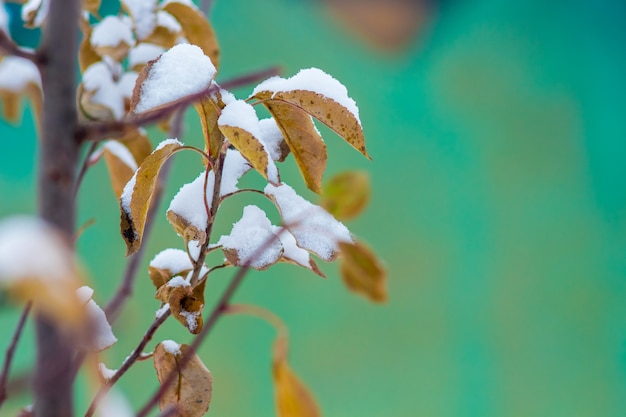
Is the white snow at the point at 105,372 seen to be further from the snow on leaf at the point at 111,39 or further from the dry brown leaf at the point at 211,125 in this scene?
the snow on leaf at the point at 111,39

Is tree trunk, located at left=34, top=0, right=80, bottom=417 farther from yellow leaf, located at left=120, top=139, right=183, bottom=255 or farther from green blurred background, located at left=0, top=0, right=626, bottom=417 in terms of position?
green blurred background, located at left=0, top=0, right=626, bottom=417

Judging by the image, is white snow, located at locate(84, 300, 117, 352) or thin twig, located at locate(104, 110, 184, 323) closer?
white snow, located at locate(84, 300, 117, 352)

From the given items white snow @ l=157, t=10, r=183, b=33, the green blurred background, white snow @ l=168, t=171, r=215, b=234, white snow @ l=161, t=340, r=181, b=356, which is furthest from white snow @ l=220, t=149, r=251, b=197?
the green blurred background

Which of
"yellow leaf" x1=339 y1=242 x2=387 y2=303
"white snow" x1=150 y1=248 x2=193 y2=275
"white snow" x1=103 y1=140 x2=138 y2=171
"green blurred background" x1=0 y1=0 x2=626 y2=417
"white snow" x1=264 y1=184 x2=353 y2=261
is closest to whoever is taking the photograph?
"yellow leaf" x1=339 y1=242 x2=387 y2=303

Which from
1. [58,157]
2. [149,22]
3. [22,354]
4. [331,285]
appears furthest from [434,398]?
[58,157]

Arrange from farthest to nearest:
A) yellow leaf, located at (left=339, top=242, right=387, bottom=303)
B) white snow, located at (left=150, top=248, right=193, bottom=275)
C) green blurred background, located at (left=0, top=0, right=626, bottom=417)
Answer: green blurred background, located at (left=0, top=0, right=626, bottom=417), white snow, located at (left=150, top=248, right=193, bottom=275), yellow leaf, located at (left=339, top=242, right=387, bottom=303)

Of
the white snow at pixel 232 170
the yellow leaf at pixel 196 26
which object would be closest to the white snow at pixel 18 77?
the yellow leaf at pixel 196 26

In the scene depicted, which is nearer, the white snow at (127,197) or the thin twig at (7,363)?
the thin twig at (7,363)

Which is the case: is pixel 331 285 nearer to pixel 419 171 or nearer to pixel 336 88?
pixel 419 171
